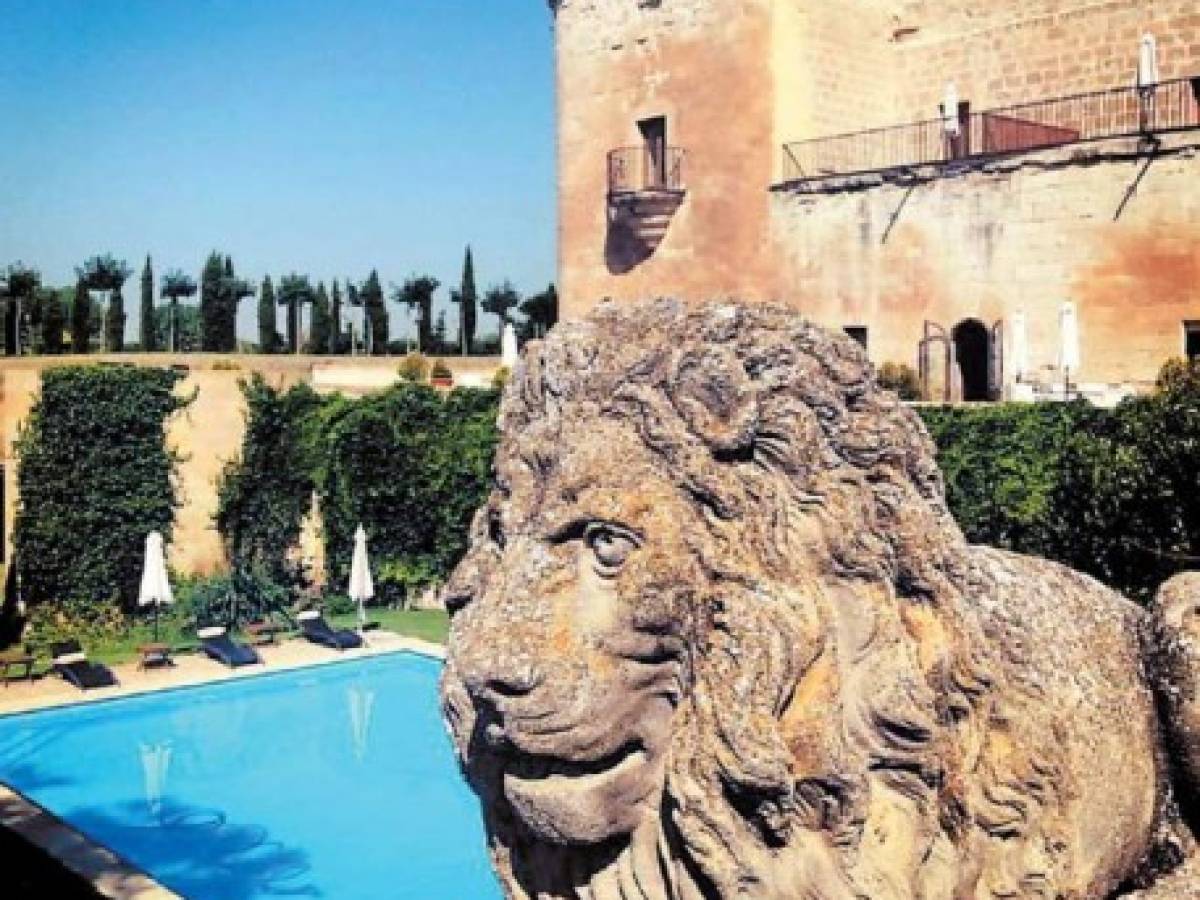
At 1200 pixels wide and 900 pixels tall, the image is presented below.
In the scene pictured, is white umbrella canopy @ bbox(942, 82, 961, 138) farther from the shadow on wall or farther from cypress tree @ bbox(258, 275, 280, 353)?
cypress tree @ bbox(258, 275, 280, 353)

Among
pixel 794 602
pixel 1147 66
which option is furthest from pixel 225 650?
pixel 1147 66

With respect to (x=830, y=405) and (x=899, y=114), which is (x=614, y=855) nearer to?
(x=830, y=405)

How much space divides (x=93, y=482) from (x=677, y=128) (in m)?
11.4

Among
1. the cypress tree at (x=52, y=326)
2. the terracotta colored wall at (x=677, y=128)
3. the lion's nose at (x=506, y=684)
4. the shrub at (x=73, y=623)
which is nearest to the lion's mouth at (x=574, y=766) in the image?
the lion's nose at (x=506, y=684)

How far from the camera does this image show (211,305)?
39.6m

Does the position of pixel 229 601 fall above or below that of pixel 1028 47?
below

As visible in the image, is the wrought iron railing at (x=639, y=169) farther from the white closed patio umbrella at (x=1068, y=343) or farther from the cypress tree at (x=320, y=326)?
the cypress tree at (x=320, y=326)

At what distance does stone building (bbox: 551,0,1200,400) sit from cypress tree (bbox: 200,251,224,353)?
15.9 meters

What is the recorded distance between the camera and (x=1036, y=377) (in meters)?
19.3

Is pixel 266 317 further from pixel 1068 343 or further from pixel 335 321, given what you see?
pixel 1068 343

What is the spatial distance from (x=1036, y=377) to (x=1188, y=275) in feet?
7.85

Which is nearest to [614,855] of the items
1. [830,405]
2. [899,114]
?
[830,405]

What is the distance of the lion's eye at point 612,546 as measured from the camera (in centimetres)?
254

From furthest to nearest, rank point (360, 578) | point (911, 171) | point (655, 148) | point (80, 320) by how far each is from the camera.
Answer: point (80, 320), point (655, 148), point (911, 171), point (360, 578)
